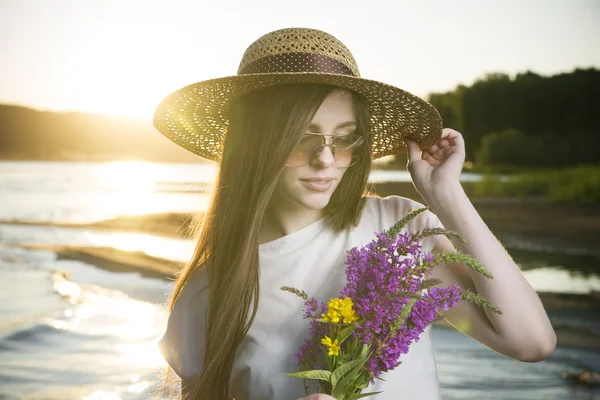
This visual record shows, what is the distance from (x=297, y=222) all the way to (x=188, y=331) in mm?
381

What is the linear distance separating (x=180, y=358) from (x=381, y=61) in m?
4.29

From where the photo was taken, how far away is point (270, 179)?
1465mm

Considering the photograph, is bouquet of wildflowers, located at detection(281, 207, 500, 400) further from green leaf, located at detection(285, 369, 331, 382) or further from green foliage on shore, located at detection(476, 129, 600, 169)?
green foliage on shore, located at detection(476, 129, 600, 169)

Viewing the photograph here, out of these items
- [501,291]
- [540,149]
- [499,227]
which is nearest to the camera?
[501,291]

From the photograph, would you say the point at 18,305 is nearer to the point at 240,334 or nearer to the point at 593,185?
the point at 240,334

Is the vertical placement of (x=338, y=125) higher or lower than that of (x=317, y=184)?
higher

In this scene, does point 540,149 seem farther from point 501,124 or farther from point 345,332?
point 345,332

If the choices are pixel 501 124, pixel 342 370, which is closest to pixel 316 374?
pixel 342 370

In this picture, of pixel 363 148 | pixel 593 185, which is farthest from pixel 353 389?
pixel 593 185

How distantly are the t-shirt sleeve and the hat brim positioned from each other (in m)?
0.39

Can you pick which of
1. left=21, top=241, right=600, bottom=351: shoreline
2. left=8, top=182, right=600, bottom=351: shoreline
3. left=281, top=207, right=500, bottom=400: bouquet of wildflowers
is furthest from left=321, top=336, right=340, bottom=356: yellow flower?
left=8, top=182, right=600, bottom=351: shoreline

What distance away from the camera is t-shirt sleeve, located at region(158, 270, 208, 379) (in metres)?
1.62

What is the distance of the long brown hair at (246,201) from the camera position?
145 centimetres

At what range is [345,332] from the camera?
108 cm
